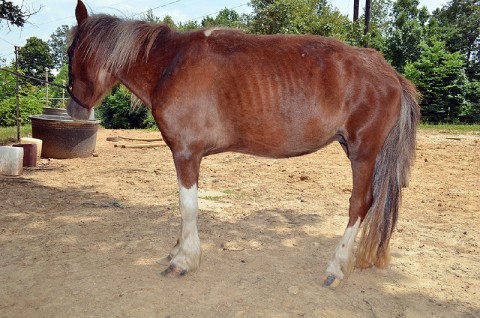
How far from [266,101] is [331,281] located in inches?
58.4

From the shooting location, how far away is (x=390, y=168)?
3061 millimetres

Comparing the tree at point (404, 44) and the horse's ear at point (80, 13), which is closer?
the horse's ear at point (80, 13)

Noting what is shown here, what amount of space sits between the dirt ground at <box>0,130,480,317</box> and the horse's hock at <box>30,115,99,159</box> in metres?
1.39

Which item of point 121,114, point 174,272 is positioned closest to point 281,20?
point 121,114

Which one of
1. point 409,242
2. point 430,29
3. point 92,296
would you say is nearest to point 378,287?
point 409,242

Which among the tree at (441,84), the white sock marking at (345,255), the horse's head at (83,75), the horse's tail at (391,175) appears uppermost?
the tree at (441,84)

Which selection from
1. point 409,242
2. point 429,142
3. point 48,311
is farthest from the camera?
point 429,142

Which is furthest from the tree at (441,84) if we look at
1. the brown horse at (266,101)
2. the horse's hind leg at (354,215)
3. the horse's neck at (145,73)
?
the horse's neck at (145,73)

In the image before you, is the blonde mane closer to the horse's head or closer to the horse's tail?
the horse's head

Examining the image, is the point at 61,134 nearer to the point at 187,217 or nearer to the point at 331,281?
the point at 187,217

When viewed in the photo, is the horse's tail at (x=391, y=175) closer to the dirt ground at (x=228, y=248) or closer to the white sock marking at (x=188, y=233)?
the dirt ground at (x=228, y=248)

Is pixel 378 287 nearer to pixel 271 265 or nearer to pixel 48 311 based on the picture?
pixel 271 265

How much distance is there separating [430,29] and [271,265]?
25969 mm

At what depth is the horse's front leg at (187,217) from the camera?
2967 millimetres
